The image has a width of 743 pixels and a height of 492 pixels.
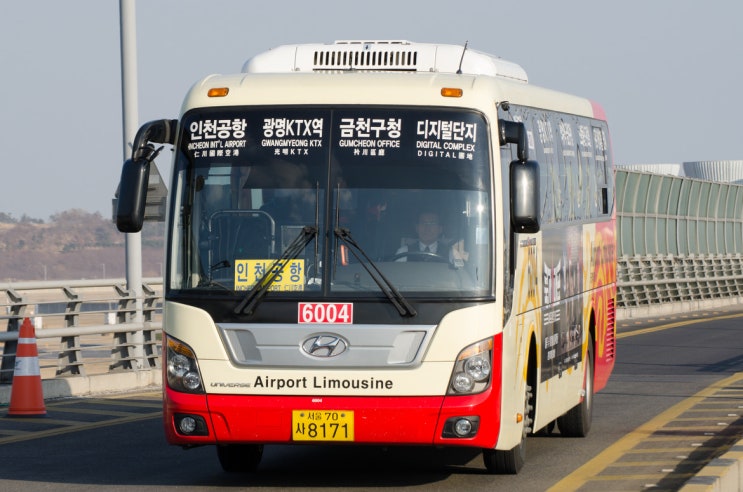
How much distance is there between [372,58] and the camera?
11.4 metres

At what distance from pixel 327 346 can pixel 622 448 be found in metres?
3.72

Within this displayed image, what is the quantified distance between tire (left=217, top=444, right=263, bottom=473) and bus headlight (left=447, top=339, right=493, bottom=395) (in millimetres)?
1958

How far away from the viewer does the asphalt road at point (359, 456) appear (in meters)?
10.7

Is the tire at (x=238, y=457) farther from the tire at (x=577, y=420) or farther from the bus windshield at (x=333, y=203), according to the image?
the tire at (x=577, y=420)

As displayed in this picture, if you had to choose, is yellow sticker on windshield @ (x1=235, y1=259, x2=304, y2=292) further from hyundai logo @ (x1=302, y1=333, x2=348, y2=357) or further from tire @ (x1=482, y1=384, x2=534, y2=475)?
tire @ (x1=482, y1=384, x2=534, y2=475)

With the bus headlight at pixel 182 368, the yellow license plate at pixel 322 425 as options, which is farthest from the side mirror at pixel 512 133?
the bus headlight at pixel 182 368

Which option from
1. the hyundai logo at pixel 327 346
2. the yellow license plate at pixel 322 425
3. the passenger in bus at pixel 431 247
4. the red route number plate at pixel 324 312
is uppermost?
the passenger in bus at pixel 431 247

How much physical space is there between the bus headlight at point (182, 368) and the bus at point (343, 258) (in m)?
0.01

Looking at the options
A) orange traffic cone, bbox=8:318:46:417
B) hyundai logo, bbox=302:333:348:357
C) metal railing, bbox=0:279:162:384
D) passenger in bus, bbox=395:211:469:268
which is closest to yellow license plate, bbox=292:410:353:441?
hyundai logo, bbox=302:333:348:357

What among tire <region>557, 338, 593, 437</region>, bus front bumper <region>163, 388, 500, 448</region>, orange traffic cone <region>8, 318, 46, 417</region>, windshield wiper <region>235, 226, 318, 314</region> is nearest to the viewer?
bus front bumper <region>163, 388, 500, 448</region>

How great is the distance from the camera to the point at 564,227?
12703mm

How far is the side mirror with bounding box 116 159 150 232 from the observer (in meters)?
9.88

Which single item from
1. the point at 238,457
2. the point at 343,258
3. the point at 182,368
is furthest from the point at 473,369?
the point at 238,457

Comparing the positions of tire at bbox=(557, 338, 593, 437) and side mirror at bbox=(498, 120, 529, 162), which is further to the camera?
tire at bbox=(557, 338, 593, 437)
